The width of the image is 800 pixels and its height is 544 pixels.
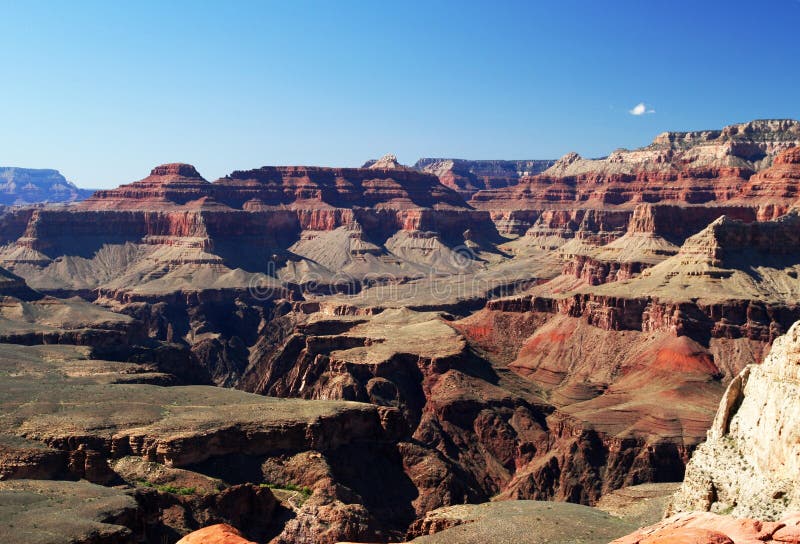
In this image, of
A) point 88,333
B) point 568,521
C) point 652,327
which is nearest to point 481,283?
point 652,327

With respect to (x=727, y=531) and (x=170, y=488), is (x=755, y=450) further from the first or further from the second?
(x=170, y=488)

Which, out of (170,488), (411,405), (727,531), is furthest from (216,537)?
(411,405)

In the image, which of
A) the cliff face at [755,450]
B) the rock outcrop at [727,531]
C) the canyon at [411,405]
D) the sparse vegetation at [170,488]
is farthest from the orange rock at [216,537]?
the cliff face at [755,450]

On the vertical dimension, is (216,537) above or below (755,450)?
below

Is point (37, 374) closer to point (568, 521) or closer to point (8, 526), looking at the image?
point (8, 526)

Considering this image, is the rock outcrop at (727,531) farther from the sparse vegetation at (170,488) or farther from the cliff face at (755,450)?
the sparse vegetation at (170,488)

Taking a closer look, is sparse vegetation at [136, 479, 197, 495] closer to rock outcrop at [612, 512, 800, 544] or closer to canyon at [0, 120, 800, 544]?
canyon at [0, 120, 800, 544]

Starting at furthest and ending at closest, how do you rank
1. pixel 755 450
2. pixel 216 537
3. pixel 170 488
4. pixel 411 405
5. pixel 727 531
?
1. pixel 411 405
2. pixel 170 488
3. pixel 216 537
4. pixel 755 450
5. pixel 727 531

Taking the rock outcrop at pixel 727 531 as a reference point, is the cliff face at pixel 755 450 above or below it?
above
